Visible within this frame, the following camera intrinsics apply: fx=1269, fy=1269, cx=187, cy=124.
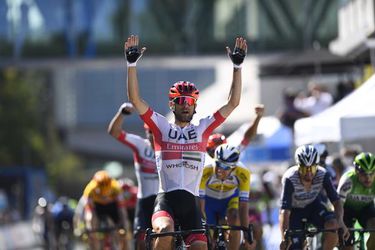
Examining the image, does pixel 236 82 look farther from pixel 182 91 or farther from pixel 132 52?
pixel 132 52

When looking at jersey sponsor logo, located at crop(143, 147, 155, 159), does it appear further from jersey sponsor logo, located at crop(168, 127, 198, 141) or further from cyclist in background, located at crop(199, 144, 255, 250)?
jersey sponsor logo, located at crop(168, 127, 198, 141)

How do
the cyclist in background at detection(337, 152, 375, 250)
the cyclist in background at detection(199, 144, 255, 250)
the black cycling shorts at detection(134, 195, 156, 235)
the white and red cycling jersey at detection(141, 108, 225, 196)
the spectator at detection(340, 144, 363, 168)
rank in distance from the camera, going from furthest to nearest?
Answer: the spectator at detection(340, 144, 363, 168)
the black cycling shorts at detection(134, 195, 156, 235)
the cyclist in background at detection(337, 152, 375, 250)
the cyclist in background at detection(199, 144, 255, 250)
the white and red cycling jersey at detection(141, 108, 225, 196)

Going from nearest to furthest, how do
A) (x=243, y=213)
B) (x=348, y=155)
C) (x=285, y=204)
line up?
(x=285, y=204) < (x=243, y=213) < (x=348, y=155)

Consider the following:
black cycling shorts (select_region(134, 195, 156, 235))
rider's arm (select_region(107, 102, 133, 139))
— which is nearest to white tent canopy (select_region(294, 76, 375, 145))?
black cycling shorts (select_region(134, 195, 156, 235))

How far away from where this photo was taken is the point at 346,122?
18938 mm

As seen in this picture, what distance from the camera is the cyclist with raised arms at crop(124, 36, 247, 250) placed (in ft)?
39.8

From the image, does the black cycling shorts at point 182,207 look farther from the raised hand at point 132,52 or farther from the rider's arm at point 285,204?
the rider's arm at point 285,204

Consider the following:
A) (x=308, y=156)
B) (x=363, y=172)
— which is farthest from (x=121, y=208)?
(x=308, y=156)

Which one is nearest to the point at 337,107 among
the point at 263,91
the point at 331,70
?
the point at 331,70

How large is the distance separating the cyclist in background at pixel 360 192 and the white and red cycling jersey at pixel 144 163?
2669mm

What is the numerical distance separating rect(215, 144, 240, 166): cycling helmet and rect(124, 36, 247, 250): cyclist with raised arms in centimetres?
167

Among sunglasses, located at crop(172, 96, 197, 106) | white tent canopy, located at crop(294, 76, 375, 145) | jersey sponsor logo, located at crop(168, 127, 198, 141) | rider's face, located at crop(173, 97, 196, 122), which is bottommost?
jersey sponsor logo, located at crop(168, 127, 198, 141)

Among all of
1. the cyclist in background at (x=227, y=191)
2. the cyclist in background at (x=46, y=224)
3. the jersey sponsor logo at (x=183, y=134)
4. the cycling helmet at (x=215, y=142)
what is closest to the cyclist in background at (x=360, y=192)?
the cyclist in background at (x=227, y=191)

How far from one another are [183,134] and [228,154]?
184cm
